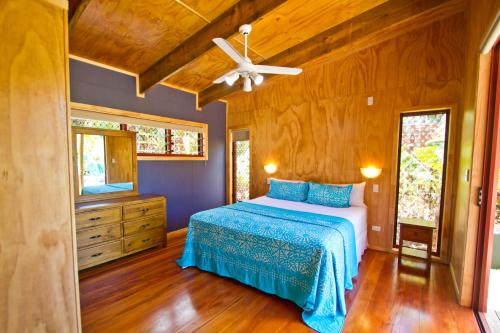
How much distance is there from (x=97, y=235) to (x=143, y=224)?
0.59 meters

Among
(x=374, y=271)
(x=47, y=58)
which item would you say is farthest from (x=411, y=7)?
(x=47, y=58)

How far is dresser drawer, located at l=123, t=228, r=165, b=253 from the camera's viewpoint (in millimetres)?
3170

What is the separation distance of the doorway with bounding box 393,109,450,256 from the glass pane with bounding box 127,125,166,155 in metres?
3.87

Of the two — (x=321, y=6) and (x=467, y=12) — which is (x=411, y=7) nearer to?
(x=467, y=12)

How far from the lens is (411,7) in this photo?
8.91 ft

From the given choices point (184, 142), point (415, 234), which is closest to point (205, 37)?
point (184, 142)

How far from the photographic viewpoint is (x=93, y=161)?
3.23 meters

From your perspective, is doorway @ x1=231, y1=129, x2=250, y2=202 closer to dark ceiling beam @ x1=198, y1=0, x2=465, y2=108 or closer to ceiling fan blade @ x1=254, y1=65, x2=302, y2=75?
dark ceiling beam @ x1=198, y1=0, x2=465, y2=108

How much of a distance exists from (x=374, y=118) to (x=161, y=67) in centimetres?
333

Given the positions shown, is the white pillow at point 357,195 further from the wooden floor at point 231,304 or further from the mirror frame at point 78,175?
the mirror frame at point 78,175

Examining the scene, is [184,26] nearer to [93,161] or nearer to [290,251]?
[93,161]

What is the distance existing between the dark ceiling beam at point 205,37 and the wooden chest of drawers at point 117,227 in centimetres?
184

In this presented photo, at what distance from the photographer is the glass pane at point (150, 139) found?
3.72 m

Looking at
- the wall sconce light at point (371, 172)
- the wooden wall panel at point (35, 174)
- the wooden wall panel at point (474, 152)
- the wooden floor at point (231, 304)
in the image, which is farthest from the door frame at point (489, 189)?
the wooden wall panel at point (35, 174)
